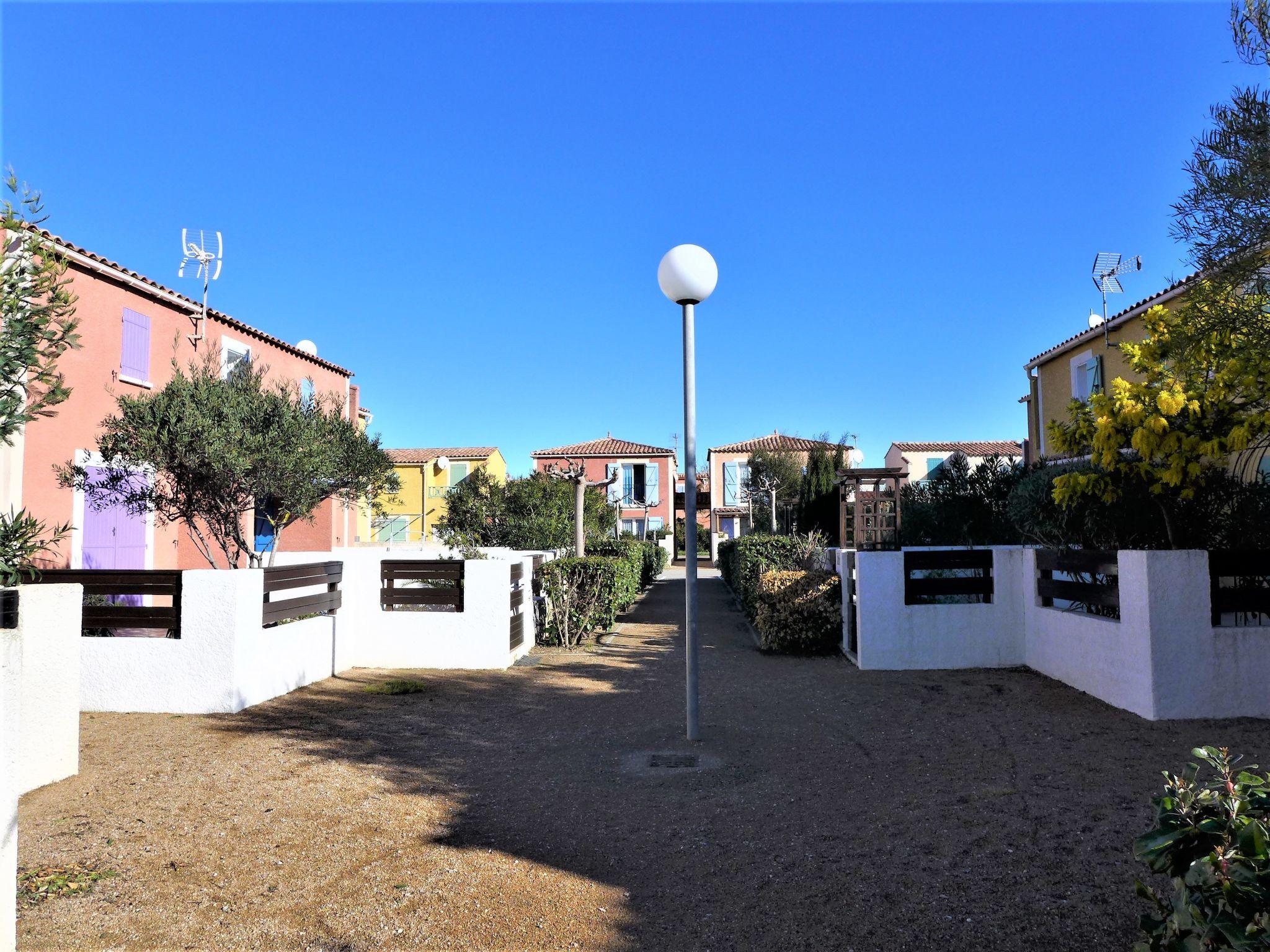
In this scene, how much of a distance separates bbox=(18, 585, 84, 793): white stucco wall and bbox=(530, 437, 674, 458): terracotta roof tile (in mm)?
39865

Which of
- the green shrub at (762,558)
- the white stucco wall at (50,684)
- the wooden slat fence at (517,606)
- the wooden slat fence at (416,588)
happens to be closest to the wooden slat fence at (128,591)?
the white stucco wall at (50,684)

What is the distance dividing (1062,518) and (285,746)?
7.33 m

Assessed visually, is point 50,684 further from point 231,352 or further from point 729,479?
point 729,479

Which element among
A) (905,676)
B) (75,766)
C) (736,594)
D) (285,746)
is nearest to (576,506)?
(736,594)

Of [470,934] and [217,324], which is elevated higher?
[217,324]

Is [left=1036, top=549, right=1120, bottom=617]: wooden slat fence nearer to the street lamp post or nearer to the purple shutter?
the street lamp post

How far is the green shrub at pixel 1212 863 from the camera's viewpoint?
1806 millimetres

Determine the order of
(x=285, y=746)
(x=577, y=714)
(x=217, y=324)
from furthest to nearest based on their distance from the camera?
(x=217, y=324) < (x=577, y=714) < (x=285, y=746)

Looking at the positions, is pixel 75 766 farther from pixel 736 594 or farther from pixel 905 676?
pixel 736 594

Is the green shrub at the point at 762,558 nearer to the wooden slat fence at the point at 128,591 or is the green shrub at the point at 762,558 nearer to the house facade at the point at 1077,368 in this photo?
the house facade at the point at 1077,368

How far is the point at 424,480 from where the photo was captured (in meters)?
38.6

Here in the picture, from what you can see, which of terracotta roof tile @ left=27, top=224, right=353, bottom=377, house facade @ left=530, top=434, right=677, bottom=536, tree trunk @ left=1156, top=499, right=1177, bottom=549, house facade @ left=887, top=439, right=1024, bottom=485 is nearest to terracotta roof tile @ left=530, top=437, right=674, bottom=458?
house facade @ left=530, top=434, right=677, bottom=536

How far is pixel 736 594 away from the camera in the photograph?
18031mm

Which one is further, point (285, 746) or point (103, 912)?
point (285, 746)
